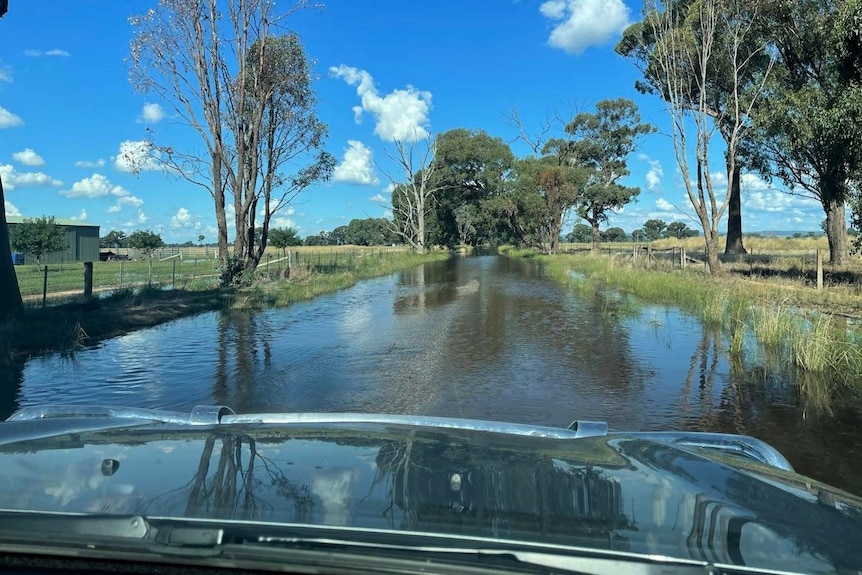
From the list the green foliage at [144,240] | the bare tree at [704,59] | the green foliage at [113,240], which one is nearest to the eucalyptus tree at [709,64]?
the bare tree at [704,59]

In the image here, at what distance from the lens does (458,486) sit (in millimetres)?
2338

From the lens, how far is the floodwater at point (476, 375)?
22.7 feet

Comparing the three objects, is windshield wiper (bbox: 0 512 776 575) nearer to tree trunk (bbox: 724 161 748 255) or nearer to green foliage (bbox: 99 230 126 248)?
tree trunk (bbox: 724 161 748 255)

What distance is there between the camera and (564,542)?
69.6 inches

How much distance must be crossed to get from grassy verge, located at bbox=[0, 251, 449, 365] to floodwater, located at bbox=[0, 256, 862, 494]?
542 millimetres

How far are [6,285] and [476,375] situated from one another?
9851mm

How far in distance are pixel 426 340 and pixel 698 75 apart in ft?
72.9

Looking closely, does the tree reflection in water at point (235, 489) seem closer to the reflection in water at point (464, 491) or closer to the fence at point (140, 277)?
the reflection in water at point (464, 491)

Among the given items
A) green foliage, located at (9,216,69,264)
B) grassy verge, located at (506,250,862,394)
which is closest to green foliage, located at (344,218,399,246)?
green foliage, located at (9,216,69,264)

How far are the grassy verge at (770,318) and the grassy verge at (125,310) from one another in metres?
11.4

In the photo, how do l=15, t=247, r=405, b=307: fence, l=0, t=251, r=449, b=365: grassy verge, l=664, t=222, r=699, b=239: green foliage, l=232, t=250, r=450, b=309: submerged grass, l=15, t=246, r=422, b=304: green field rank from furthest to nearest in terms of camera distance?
l=664, t=222, r=699, b=239: green foliage → l=15, t=246, r=422, b=304: green field → l=15, t=247, r=405, b=307: fence → l=232, t=250, r=450, b=309: submerged grass → l=0, t=251, r=449, b=365: grassy verge

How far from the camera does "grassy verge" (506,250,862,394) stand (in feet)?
29.7

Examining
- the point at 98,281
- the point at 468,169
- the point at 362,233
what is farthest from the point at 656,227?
the point at 98,281

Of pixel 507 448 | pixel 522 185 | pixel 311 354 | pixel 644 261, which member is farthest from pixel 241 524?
pixel 522 185
